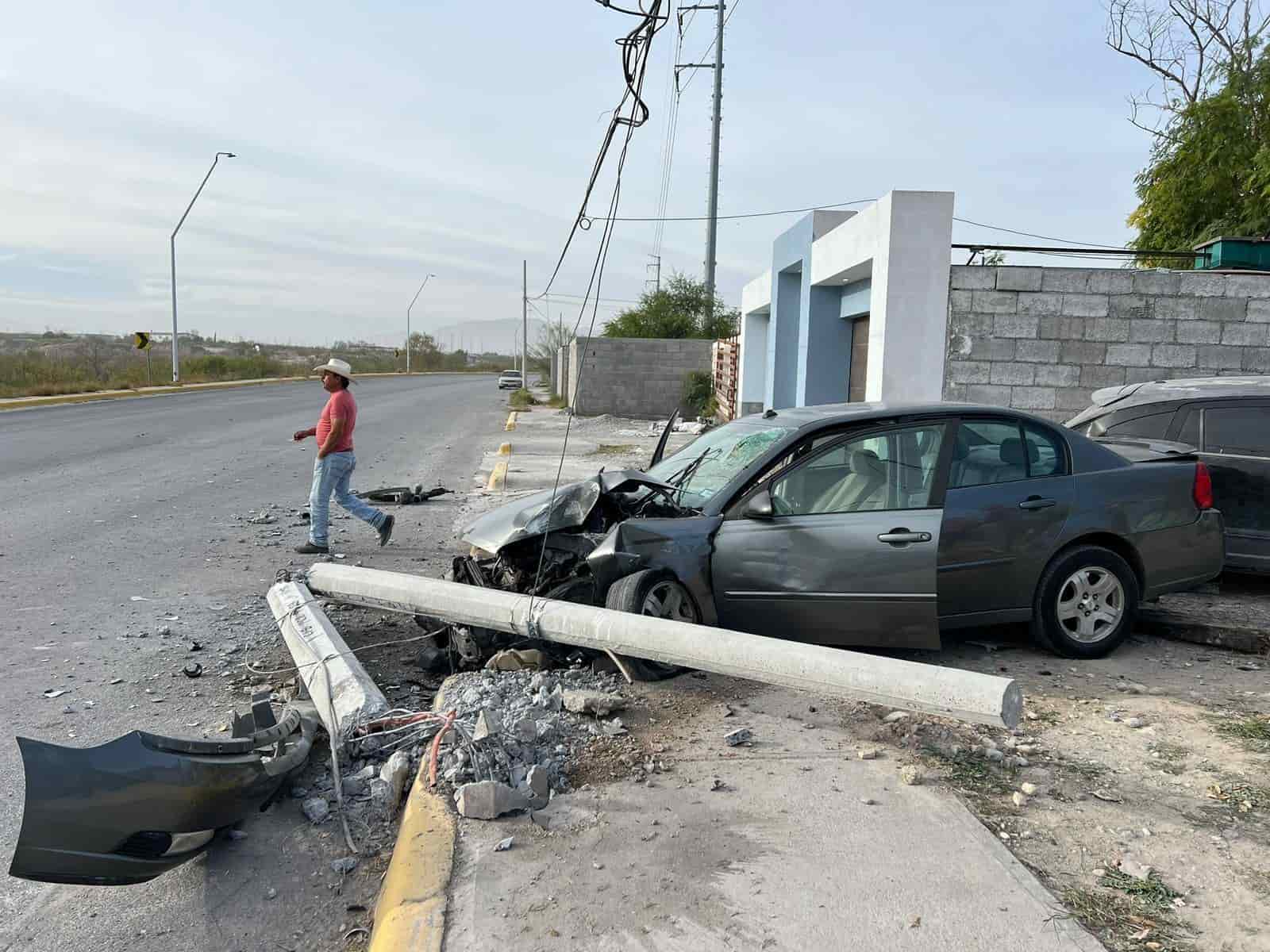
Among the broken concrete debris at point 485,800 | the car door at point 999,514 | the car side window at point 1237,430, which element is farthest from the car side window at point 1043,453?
the broken concrete debris at point 485,800

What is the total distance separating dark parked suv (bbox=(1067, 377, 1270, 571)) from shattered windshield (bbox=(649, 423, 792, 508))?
3307mm

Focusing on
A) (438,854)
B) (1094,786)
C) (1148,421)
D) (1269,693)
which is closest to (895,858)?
(1094,786)

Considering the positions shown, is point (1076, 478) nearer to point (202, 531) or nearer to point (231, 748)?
point (231, 748)

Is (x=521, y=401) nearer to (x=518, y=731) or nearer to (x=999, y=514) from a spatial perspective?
(x=999, y=514)

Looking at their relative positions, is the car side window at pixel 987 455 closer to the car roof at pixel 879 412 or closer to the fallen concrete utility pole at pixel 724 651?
the car roof at pixel 879 412

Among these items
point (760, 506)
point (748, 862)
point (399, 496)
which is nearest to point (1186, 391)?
point (760, 506)

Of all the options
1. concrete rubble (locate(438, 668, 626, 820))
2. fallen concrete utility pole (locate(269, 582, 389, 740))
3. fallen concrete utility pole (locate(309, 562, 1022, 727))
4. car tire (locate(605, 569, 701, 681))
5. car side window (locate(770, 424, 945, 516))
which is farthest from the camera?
car side window (locate(770, 424, 945, 516))

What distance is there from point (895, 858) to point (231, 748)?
7.81 feet

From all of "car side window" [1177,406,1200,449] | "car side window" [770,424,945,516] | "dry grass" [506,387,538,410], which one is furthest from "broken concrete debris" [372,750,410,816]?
"dry grass" [506,387,538,410]

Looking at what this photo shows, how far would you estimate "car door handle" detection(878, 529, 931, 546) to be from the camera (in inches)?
200

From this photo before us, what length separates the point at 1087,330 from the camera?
10.8 m

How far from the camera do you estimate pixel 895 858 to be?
10.7 ft

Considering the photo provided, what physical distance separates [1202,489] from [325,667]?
5.08 metres

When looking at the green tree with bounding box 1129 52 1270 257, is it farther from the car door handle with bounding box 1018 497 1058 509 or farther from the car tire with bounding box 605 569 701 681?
the car tire with bounding box 605 569 701 681
